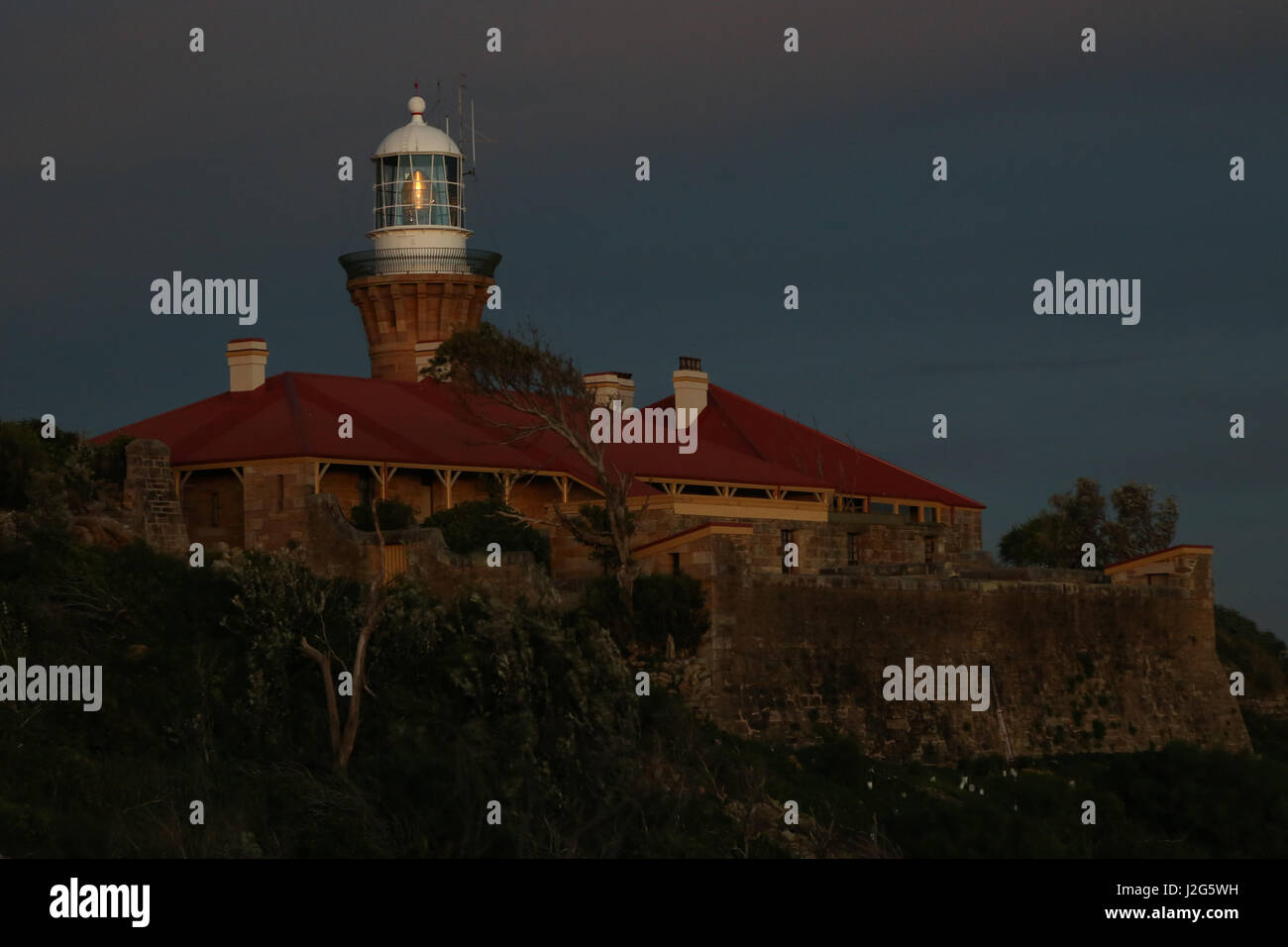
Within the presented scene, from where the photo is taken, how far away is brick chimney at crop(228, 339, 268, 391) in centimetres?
4694

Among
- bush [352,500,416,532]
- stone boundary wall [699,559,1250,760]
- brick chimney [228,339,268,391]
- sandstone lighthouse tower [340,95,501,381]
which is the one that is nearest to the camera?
stone boundary wall [699,559,1250,760]

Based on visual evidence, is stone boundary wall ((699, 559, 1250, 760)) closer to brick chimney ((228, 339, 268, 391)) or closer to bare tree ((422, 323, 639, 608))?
bare tree ((422, 323, 639, 608))

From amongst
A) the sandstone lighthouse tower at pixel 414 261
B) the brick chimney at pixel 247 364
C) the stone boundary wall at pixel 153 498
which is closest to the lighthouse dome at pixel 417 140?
the sandstone lighthouse tower at pixel 414 261

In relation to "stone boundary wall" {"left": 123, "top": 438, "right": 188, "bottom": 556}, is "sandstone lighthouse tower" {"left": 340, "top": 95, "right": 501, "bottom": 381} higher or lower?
higher

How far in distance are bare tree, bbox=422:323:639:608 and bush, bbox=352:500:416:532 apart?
2025mm

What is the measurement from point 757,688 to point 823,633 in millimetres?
1986

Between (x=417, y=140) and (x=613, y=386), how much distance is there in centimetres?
702

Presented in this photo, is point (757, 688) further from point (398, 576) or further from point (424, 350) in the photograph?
point (424, 350)

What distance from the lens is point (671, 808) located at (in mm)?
34188

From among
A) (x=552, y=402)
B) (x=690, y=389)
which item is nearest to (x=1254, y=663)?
(x=690, y=389)

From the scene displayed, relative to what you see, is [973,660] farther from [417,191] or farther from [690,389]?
[417,191]

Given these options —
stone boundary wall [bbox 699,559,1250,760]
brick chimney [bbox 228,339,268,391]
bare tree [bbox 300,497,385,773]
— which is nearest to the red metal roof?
brick chimney [bbox 228,339,268,391]

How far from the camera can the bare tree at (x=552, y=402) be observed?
38.7m
